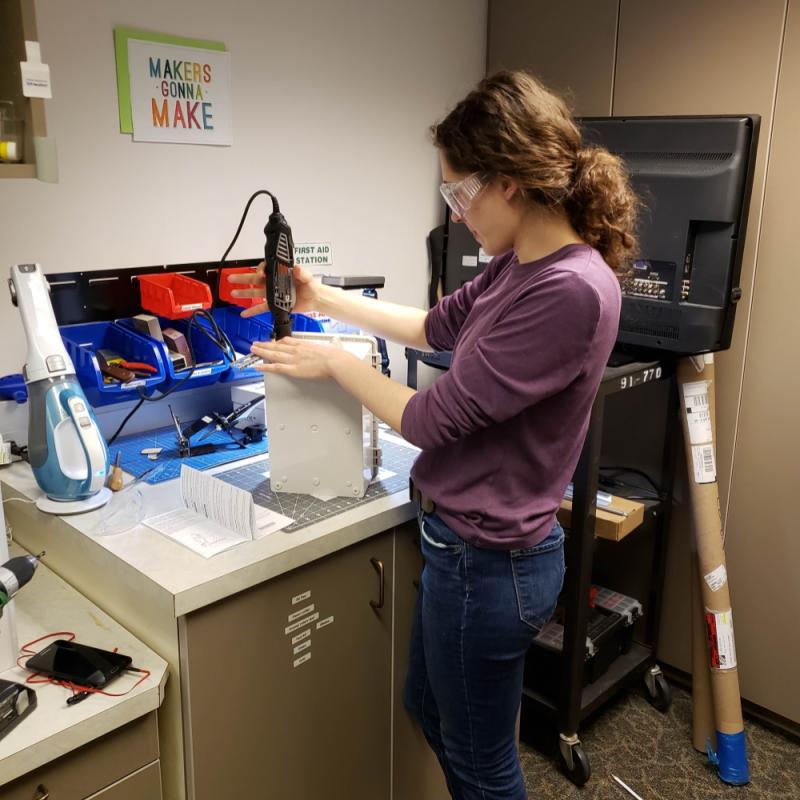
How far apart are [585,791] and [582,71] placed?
203 cm

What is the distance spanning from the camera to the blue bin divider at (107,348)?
163cm

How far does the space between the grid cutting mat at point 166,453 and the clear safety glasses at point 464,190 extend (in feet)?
2.64

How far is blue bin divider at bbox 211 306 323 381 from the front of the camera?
6.40 ft

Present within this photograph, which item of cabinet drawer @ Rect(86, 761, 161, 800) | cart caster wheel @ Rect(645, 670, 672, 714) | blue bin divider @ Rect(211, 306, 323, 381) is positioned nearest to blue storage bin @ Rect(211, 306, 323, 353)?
blue bin divider @ Rect(211, 306, 323, 381)

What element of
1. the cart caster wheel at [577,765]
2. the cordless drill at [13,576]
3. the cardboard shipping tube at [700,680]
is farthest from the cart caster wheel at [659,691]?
the cordless drill at [13,576]

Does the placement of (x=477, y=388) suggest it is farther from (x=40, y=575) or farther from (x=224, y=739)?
(x=40, y=575)

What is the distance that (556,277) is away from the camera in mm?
1098

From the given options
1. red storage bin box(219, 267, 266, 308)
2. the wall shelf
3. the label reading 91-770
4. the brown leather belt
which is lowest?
the brown leather belt

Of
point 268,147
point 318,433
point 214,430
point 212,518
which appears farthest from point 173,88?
point 212,518

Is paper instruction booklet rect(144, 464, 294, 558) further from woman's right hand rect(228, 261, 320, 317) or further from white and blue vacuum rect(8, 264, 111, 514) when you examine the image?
woman's right hand rect(228, 261, 320, 317)

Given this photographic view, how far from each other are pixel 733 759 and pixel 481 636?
122 centimetres

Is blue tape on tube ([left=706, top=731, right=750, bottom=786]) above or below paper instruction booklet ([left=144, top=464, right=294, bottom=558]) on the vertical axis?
below

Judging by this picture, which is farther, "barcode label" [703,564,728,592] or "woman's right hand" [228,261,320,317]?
"barcode label" [703,564,728,592]

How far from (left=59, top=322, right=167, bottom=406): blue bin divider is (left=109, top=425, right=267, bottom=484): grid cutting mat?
0.11 m
